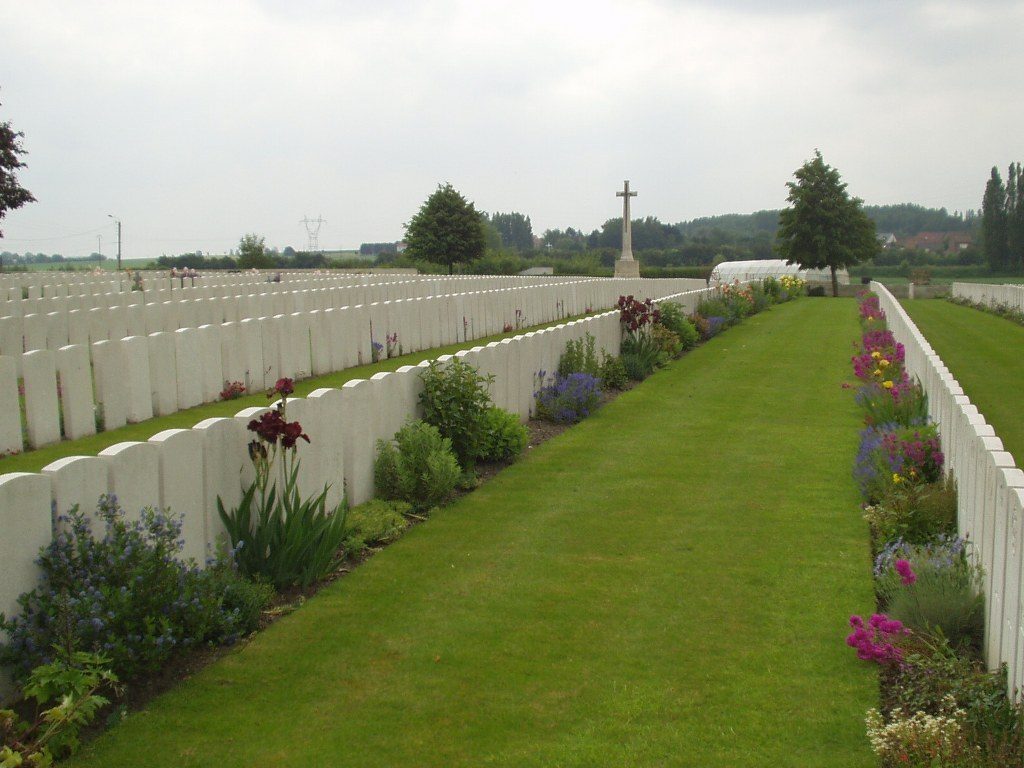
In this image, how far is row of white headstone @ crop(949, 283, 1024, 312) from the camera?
105ft

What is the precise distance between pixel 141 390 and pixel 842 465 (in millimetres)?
6762

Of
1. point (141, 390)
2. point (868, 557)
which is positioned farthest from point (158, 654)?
point (141, 390)

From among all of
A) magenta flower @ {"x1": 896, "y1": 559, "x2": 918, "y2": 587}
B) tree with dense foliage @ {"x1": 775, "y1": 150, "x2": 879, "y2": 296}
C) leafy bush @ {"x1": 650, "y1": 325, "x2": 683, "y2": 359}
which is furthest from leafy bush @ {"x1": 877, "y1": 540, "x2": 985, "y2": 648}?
tree with dense foliage @ {"x1": 775, "y1": 150, "x2": 879, "y2": 296}

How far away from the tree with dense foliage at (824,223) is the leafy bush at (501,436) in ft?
151

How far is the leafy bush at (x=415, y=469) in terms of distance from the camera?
Result: 669cm

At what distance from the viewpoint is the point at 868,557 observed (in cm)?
568

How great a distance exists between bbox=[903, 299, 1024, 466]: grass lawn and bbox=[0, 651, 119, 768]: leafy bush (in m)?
7.93

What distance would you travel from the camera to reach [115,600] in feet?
12.2

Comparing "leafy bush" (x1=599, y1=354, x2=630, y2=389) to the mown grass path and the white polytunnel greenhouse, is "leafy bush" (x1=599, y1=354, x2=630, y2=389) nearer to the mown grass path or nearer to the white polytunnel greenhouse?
the mown grass path

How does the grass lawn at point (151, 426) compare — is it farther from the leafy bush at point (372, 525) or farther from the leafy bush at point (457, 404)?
the leafy bush at point (372, 525)

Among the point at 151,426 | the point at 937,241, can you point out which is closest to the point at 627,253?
the point at 151,426

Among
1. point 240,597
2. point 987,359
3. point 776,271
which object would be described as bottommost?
point 987,359

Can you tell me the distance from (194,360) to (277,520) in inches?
226

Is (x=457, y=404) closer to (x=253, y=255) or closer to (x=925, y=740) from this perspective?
(x=925, y=740)
